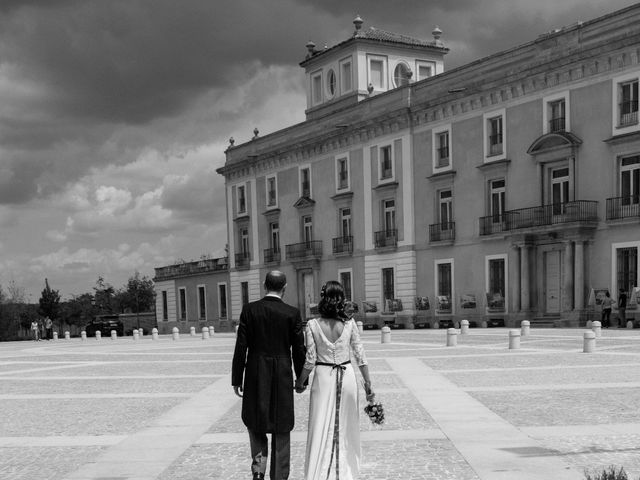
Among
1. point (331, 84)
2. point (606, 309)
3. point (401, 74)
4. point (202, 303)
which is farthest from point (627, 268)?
point (202, 303)

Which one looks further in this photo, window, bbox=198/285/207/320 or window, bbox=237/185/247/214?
window, bbox=198/285/207/320

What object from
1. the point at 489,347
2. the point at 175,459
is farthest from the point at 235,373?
the point at 489,347

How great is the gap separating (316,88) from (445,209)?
16223mm

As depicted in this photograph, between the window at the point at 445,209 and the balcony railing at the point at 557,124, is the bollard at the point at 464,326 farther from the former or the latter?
the window at the point at 445,209

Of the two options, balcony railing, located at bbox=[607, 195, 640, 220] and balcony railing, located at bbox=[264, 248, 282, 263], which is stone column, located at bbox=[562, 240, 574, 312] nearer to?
balcony railing, located at bbox=[607, 195, 640, 220]

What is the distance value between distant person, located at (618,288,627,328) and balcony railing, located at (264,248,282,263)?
24.1m

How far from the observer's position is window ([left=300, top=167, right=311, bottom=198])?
46438 mm

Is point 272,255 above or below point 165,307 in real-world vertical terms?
above

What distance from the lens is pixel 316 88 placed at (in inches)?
1980

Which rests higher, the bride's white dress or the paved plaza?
the bride's white dress

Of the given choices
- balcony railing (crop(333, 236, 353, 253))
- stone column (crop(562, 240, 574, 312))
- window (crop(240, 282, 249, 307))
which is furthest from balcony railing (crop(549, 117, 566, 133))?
window (crop(240, 282, 249, 307))

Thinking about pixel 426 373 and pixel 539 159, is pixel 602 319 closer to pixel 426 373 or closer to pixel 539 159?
pixel 539 159

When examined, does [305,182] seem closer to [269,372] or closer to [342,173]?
[342,173]

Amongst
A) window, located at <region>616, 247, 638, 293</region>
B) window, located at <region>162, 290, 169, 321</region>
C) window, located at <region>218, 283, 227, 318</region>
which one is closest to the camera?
window, located at <region>616, 247, 638, 293</region>
